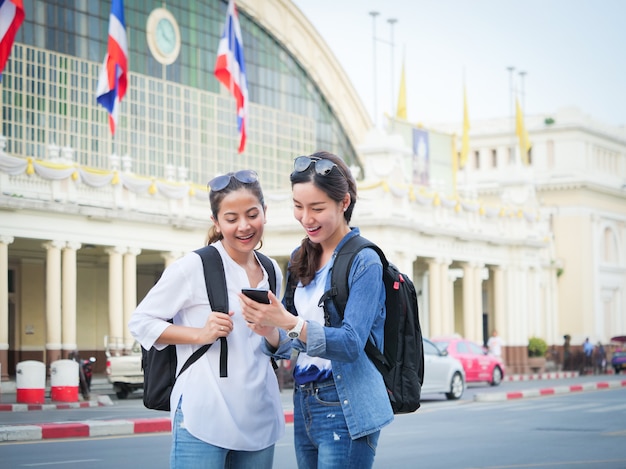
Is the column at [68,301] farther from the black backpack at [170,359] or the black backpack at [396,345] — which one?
the black backpack at [396,345]

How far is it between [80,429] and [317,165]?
42.9ft

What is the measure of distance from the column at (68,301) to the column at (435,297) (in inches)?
591

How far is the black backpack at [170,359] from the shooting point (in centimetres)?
537

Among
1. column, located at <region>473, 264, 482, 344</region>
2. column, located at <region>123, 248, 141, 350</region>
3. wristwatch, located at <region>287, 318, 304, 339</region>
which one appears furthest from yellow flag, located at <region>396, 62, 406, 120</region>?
wristwatch, located at <region>287, 318, 304, 339</region>

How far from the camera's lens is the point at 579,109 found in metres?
82.6

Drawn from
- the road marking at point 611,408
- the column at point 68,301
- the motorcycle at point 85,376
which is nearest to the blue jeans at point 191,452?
the road marking at point 611,408

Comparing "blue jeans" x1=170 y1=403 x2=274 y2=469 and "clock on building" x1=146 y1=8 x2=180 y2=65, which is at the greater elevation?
"clock on building" x1=146 y1=8 x2=180 y2=65

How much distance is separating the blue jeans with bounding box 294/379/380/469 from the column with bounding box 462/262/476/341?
4286cm

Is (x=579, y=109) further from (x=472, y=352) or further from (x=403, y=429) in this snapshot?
(x=403, y=429)

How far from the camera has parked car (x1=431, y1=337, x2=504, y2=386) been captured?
35250 mm

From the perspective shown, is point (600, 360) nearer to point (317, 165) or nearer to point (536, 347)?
point (536, 347)

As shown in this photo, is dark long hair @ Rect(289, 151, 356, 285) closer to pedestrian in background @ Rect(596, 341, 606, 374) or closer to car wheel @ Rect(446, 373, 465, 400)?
car wheel @ Rect(446, 373, 465, 400)

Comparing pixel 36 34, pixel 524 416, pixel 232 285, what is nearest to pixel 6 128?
pixel 36 34

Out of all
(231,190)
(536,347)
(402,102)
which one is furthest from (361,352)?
(402,102)
